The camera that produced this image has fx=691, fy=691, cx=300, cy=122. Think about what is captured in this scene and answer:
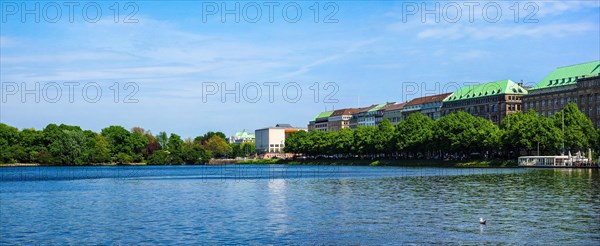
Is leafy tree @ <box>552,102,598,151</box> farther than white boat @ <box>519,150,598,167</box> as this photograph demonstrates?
Yes

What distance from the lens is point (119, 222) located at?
166 ft

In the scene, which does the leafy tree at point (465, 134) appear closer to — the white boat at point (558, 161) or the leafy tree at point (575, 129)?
the white boat at point (558, 161)

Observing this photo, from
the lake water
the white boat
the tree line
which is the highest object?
the tree line

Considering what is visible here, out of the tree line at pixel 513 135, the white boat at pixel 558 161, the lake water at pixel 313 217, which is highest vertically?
the tree line at pixel 513 135

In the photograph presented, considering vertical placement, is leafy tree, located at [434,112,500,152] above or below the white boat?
above

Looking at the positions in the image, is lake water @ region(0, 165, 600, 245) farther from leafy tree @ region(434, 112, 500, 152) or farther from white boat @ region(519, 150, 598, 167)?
leafy tree @ region(434, 112, 500, 152)

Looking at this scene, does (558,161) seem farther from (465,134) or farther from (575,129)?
(465,134)

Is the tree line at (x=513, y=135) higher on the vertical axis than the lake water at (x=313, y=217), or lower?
higher

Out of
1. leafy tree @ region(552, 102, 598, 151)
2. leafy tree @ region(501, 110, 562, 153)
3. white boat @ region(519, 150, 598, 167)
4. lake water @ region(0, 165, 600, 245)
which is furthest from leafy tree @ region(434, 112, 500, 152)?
lake water @ region(0, 165, 600, 245)

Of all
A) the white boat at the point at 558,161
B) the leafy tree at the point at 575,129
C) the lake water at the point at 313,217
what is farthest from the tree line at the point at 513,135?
the lake water at the point at 313,217

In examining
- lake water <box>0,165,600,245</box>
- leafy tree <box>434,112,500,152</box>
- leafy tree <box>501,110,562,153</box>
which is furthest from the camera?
leafy tree <box>434,112,500,152</box>

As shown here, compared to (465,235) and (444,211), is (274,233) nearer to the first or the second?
(465,235)

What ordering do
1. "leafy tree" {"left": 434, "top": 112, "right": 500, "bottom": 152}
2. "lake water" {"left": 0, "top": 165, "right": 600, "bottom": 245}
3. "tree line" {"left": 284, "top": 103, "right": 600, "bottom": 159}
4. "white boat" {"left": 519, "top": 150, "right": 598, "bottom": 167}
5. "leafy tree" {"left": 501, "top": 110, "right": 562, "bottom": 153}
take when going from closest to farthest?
"lake water" {"left": 0, "top": 165, "right": 600, "bottom": 245}
"white boat" {"left": 519, "top": 150, "right": 598, "bottom": 167}
"leafy tree" {"left": 501, "top": 110, "right": 562, "bottom": 153}
"tree line" {"left": 284, "top": 103, "right": 600, "bottom": 159}
"leafy tree" {"left": 434, "top": 112, "right": 500, "bottom": 152}

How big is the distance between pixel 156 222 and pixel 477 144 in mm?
134815
